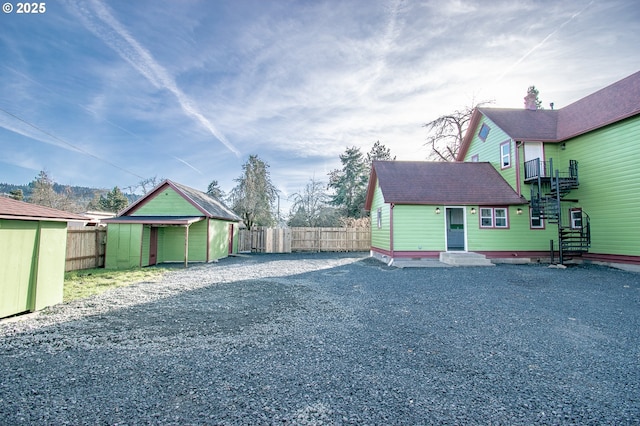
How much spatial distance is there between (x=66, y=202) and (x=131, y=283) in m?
24.5

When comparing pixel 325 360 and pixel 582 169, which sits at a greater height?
pixel 582 169

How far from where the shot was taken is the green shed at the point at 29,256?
499 centimetres

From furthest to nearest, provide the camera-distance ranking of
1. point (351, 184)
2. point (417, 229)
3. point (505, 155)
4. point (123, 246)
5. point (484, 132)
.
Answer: point (351, 184)
point (484, 132)
point (505, 155)
point (417, 229)
point (123, 246)

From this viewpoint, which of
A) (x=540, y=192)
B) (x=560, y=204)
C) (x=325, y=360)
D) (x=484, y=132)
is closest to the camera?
(x=325, y=360)

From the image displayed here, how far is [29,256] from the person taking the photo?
5.45 m

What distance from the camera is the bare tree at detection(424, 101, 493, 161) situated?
77.8 ft

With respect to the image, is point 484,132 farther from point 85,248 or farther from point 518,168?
point 85,248

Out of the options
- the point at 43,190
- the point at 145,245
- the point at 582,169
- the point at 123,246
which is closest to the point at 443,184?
the point at 582,169

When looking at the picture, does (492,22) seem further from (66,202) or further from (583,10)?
(66,202)

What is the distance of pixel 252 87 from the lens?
40.5 feet

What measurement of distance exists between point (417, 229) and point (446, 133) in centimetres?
1498

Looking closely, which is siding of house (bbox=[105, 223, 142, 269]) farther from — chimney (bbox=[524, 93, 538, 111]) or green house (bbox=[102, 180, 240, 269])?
chimney (bbox=[524, 93, 538, 111])

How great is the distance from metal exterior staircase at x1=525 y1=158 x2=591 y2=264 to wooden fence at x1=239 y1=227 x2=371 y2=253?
1045 centimetres

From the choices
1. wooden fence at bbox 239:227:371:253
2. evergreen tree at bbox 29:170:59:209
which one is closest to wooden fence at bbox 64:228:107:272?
wooden fence at bbox 239:227:371:253
